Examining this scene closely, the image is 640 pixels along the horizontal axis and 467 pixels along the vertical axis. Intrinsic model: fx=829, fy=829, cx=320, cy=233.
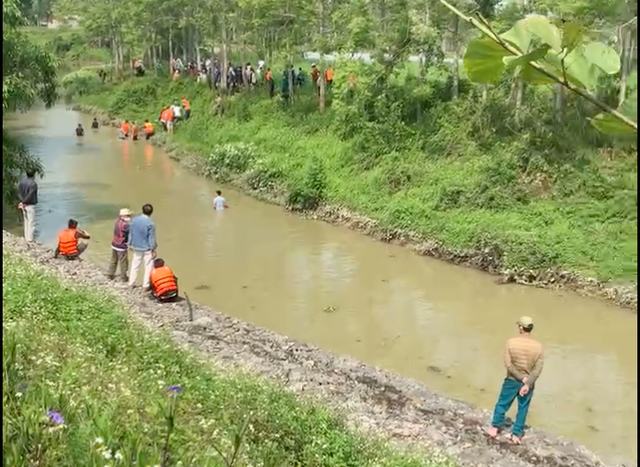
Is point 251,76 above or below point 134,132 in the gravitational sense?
above

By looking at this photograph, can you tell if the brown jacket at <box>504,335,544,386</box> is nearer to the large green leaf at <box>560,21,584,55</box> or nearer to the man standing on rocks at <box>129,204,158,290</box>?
the man standing on rocks at <box>129,204,158,290</box>

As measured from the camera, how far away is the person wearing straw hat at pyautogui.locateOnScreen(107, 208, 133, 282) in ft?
38.5

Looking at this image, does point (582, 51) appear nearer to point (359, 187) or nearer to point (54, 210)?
point (359, 187)

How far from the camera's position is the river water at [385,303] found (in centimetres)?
1030

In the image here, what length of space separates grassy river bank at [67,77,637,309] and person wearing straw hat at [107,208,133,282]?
20.5 ft

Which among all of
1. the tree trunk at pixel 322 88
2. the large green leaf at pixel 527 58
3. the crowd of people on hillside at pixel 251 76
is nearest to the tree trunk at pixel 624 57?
the large green leaf at pixel 527 58

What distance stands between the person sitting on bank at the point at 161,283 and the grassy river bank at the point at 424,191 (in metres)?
5.50

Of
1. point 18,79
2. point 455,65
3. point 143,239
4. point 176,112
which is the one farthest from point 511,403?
point 176,112

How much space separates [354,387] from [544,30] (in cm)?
817

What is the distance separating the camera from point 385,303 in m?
13.5

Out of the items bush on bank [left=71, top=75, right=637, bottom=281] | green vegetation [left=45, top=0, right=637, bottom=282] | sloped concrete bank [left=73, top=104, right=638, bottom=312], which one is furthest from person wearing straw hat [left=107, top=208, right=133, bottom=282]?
bush on bank [left=71, top=75, right=637, bottom=281]

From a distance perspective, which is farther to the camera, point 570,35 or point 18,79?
point 18,79

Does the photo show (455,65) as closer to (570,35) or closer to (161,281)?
(161,281)

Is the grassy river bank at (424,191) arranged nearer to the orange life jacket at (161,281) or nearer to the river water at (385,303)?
the river water at (385,303)
